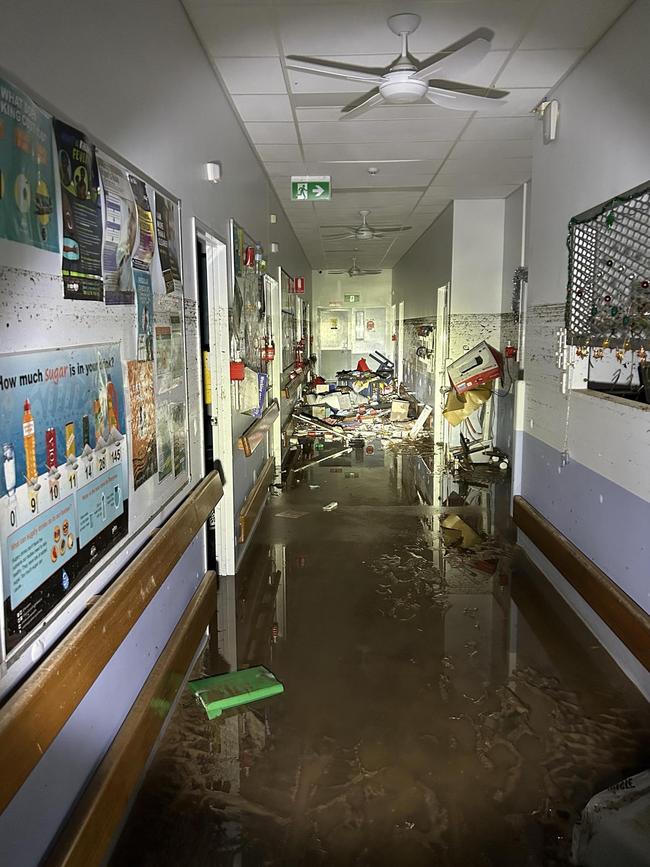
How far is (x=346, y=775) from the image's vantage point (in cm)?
246

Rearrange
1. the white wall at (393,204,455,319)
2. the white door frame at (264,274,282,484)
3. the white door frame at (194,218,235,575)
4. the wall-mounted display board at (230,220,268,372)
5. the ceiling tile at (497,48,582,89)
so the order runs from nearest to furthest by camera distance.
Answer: the ceiling tile at (497,48,582,89) < the white door frame at (194,218,235,575) < the wall-mounted display board at (230,220,268,372) < the white door frame at (264,274,282,484) < the white wall at (393,204,455,319)

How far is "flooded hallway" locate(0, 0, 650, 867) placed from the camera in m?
1.77

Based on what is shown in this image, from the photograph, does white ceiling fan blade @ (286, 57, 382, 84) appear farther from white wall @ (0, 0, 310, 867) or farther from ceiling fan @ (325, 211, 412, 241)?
ceiling fan @ (325, 211, 412, 241)

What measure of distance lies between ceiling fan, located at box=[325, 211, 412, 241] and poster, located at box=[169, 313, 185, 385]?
6.64 m

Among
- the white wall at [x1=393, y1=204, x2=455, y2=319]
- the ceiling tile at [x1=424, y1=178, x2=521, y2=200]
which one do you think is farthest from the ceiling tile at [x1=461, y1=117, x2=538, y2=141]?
the white wall at [x1=393, y1=204, x2=455, y2=319]

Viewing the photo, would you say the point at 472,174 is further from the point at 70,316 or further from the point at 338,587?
the point at 70,316

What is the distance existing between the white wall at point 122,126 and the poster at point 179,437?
205 millimetres

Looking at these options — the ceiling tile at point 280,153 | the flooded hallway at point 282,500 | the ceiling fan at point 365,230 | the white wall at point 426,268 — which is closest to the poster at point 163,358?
the flooded hallway at point 282,500

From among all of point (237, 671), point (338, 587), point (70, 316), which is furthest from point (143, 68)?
point (338, 587)

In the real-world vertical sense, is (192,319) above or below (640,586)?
above

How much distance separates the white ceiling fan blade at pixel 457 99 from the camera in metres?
3.73

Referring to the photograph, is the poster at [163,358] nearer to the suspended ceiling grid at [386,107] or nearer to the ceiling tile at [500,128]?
the suspended ceiling grid at [386,107]

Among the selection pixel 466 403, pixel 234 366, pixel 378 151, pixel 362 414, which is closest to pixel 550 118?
pixel 378 151

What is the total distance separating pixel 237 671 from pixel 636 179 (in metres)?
3.14
